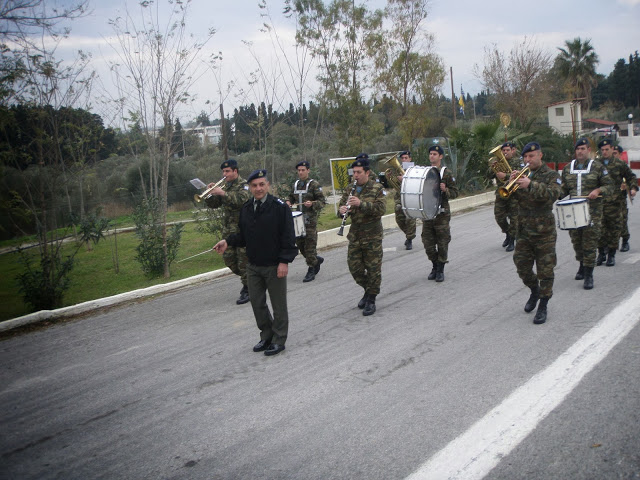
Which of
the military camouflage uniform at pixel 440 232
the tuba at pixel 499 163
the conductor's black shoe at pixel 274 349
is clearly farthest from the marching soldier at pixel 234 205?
the tuba at pixel 499 163

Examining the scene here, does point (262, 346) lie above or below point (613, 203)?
below

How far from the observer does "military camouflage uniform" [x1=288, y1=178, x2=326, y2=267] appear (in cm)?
984

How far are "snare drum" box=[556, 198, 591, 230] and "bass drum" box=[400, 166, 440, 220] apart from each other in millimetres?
1821

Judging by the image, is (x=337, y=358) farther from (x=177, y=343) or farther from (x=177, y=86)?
(x=177, y=86)

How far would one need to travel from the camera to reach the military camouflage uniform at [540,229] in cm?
636

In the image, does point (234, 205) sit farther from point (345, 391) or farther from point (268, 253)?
point (345, 391)

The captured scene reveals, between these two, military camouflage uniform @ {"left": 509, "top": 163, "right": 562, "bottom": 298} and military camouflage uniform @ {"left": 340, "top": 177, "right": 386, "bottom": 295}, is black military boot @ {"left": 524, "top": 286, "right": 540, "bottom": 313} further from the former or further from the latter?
military camouflage uniform @ {"left": 340, "top": 177, "right": 386, "bottom": 295}

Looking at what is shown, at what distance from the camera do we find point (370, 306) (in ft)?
24.5

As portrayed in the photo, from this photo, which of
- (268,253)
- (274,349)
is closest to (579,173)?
(268,253)

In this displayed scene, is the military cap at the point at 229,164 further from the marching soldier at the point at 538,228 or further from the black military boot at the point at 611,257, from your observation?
the black military boot at the point at 611,257

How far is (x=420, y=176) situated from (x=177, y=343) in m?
4.24

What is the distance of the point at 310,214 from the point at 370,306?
9.66ft

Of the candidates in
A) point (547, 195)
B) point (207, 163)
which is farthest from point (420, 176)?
point (207, 163)

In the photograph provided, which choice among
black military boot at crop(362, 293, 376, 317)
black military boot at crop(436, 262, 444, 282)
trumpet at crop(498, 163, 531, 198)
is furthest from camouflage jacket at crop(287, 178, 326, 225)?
trumpet at crop(498, 163, 531, 198)
